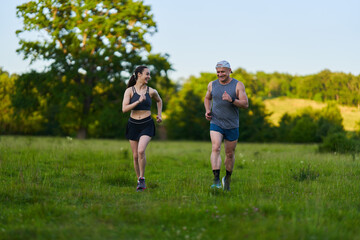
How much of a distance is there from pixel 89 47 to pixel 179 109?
Result: 20443 mm

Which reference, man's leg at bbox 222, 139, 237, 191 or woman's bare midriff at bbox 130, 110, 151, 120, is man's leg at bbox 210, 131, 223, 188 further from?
woman's bare midriff at bbox 130, 110, 151, 120

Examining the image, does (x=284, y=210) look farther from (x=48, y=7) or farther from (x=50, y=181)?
(x=48, y=7)

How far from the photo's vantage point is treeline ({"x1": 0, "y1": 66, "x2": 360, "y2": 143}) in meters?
27.9

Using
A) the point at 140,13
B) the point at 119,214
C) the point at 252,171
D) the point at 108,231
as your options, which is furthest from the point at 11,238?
the point at 140,13

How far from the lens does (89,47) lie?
1089 inches

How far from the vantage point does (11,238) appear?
3.36m

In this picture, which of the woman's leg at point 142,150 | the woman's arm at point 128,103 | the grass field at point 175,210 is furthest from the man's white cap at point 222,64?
the grass field at point 175,210

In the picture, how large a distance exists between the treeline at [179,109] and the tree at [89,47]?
0.87 ft

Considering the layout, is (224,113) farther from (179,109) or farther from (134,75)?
(179,109)

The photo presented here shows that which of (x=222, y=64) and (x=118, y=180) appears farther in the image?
(x=118, y=180)

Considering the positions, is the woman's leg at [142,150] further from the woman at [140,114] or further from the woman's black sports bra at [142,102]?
the woman's black sports bra at [142,102]

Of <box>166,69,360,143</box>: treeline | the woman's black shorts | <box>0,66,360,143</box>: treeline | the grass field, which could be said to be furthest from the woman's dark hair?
<box>166,69,360,143</box>: treeline

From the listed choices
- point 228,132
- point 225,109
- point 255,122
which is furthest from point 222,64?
point 255,122

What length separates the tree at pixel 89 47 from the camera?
27.2 metres
